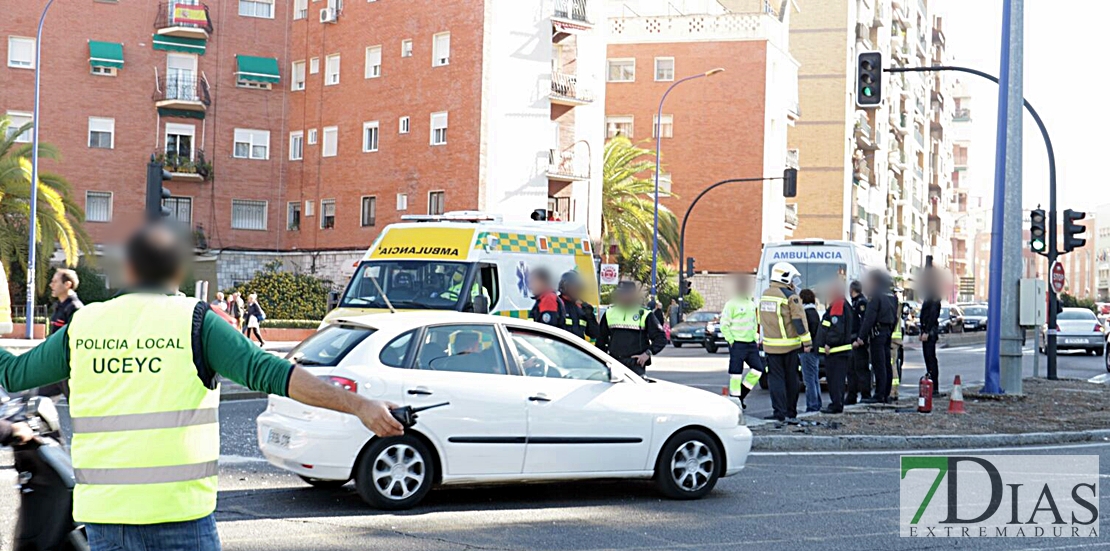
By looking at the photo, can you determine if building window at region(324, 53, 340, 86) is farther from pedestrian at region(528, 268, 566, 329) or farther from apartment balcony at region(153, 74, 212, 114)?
pedestrian at region(528, 268, 566, 329)

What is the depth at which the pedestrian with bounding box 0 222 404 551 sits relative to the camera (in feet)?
12.3

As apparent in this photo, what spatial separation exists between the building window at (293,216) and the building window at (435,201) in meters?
6.90

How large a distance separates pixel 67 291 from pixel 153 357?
9.77 m

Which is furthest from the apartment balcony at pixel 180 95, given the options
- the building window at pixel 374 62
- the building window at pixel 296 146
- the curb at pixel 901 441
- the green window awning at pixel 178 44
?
the curb at pixel 901 441

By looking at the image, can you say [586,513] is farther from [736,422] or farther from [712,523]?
[736,422]

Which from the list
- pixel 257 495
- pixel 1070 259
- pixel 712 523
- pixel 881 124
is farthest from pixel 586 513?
pixel 1070 259

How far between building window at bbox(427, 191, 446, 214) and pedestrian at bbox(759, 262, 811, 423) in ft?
98.5

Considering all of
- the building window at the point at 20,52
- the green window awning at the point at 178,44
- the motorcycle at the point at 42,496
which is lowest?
the motorcycle at the point at 42,496

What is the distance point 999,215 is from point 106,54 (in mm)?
34588

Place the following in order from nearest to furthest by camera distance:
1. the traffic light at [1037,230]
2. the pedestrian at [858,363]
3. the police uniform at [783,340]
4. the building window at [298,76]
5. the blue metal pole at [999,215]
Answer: the police uniform at [783,340], the pedestrian at [858,363], the blue metal pole at [999,215], the traffic light at [1037,230], the building window at [298,76]

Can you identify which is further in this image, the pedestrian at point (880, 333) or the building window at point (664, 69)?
the building window at point (664, 69)

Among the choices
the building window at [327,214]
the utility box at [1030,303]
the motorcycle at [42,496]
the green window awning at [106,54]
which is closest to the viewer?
the motorcycle at [42,496]

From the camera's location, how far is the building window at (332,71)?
46.8 metres

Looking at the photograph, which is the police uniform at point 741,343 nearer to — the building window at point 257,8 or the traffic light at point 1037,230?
the traffic light at point 1037,230
